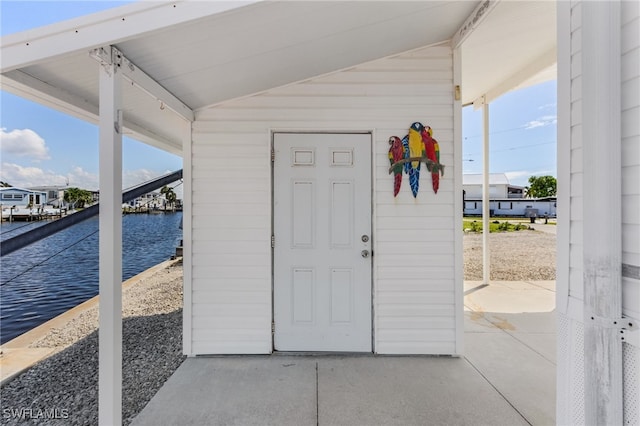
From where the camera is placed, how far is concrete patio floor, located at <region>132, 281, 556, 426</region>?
202 cm

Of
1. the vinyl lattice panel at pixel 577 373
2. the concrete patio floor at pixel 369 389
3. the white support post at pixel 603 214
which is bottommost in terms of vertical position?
the concrete patio floor at pixel 369 389

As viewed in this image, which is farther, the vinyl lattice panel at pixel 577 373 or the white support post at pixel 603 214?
the vinyl lattice panel at pixel 577 373

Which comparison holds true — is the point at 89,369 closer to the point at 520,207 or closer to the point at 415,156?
the point at 415,156

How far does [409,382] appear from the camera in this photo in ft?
7.89

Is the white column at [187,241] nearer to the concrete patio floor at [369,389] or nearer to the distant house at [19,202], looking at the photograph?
the concrete patio floor at [369,389]

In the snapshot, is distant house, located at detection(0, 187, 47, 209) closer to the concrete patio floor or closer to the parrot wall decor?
the concrete patio floor

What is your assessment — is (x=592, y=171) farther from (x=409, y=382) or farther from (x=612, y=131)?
(x=409, y=382)

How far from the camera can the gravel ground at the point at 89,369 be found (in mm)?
2156

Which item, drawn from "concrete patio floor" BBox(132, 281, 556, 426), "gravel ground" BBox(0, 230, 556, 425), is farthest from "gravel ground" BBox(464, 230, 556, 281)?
"gravel ground" BBox(0, 230, 556, 425)

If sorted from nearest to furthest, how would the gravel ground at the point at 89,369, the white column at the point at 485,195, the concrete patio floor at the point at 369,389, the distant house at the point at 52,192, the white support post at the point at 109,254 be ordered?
the white support post at the point at 109,254, the concrete patio floor at the point at 369,389, the gravel ground at the point at 89,369, the distant house at the point at 52,192, the white column at the point at 485,195

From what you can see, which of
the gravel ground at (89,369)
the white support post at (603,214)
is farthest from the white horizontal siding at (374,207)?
the white support post at (603,214)

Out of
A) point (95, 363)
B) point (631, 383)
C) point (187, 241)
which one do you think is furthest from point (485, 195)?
point (95, 363)

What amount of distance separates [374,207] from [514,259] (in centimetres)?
676

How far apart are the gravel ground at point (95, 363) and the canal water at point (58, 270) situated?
0.73 meters
